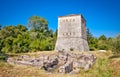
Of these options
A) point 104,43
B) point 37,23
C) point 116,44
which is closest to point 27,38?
point 37,23

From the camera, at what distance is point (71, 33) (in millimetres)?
51062

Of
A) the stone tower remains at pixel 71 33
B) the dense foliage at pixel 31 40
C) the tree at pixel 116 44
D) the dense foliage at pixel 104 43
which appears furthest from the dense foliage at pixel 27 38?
the tree at pixel 116 44

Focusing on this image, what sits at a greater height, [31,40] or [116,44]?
[31,40]

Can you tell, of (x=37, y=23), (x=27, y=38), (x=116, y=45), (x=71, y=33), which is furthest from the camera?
(x=37, y=23)

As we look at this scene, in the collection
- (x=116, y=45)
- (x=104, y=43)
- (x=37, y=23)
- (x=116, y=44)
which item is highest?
(x=37, y=23)

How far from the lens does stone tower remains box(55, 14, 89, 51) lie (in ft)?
162

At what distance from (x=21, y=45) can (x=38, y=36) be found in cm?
1623

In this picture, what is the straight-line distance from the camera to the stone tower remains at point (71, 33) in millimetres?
49378

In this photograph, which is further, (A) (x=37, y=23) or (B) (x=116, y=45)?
(A) (x=37, y=23)

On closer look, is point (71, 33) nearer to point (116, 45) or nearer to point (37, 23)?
point (116, 45)

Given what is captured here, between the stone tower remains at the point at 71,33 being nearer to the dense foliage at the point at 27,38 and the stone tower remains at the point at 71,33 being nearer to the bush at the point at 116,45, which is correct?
the dense foliage at the point at 27,38

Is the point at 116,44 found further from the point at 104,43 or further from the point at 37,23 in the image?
the point at 37,23

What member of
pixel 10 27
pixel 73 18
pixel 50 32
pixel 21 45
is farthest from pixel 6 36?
pixel 73 18

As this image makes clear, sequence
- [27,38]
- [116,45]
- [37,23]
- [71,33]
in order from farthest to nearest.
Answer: [37,23] → [27,38] → [71,33] → [116,45]
